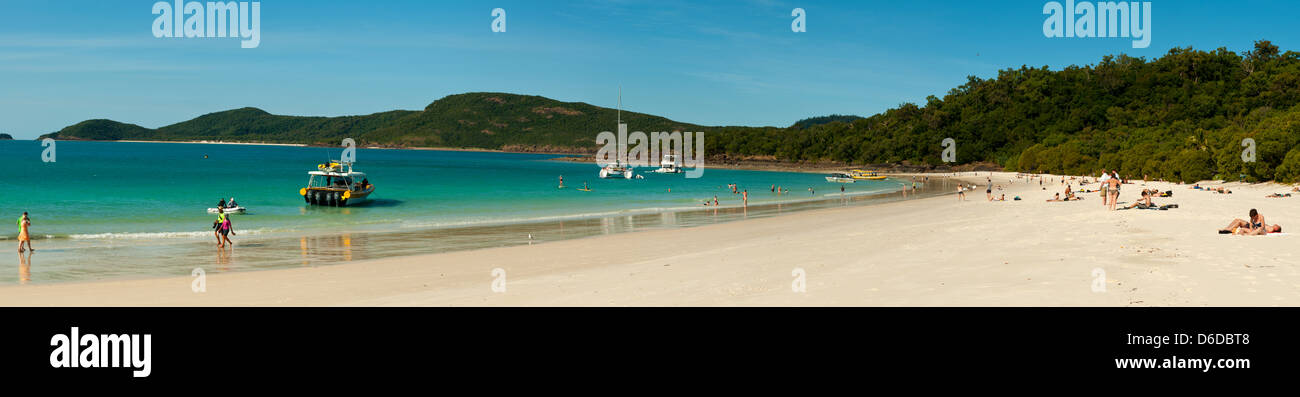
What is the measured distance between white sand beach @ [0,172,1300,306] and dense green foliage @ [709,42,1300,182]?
7266cm

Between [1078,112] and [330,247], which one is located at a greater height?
[1078,112]

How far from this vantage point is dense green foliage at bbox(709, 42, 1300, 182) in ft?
361

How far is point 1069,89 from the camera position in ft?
535

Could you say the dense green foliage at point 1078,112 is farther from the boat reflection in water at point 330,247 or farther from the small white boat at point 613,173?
the boat reflection in water at point 330,247

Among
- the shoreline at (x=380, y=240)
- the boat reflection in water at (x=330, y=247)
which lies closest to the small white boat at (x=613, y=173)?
the shoreline at (x=380, y=240)

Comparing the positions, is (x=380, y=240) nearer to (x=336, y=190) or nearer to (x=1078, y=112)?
(x=336, y=190)

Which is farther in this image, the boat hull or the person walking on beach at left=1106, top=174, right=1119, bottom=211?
the boat hull

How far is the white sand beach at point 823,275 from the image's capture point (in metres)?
11.1

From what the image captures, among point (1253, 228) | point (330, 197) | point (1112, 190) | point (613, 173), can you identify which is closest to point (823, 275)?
point (1253, 228)

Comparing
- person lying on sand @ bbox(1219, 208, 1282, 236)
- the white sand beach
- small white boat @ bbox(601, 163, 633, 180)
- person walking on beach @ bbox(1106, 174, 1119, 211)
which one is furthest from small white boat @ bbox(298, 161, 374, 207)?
small white boat @ bbox(601, 163, 633, 180)

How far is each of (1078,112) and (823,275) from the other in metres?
157

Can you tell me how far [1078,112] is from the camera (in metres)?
149

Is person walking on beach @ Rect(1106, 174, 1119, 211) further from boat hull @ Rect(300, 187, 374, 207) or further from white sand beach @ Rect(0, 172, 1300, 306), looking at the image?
boat hull @ Rect(300, 187, 374, 207)
